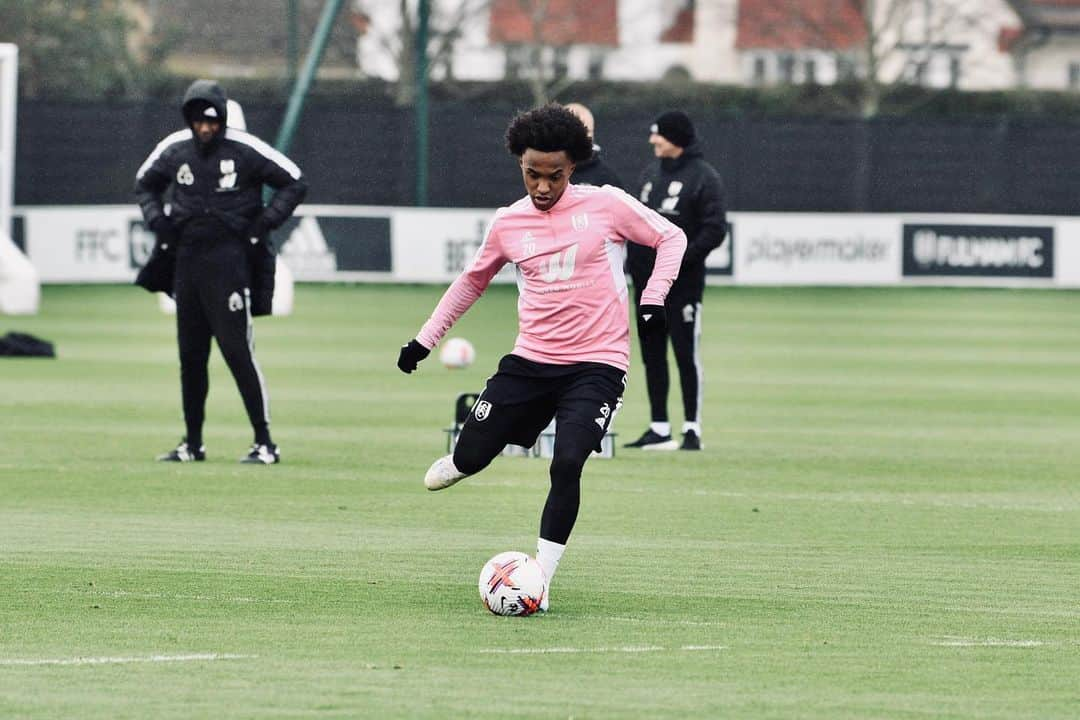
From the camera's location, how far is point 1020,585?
895 centimetres

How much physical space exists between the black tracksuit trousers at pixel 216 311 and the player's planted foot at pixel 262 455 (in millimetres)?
215

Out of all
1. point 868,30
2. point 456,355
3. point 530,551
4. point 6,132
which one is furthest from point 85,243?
point 868,30

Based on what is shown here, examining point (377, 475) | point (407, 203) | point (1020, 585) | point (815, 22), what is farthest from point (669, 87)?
point (1020, 585)

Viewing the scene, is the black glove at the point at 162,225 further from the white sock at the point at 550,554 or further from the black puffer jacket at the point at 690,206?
the white sock at the point at 550,554

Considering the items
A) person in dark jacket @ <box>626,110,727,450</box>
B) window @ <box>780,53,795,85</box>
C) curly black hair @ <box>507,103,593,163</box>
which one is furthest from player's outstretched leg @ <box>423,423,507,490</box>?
window @ <box>780,53,795,85</box>

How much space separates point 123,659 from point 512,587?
1.49m

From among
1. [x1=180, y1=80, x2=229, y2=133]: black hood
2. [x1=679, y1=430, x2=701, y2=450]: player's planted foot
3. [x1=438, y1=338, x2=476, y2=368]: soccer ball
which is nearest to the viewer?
[x1=180, y1=80, x2=229, y2=133]: black hood

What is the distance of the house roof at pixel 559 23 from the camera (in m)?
75.1

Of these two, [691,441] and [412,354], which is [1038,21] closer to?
[691,441]

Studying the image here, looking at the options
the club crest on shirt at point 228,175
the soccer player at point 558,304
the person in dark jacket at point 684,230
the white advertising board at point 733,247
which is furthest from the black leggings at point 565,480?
the white advertising board at point 733,247

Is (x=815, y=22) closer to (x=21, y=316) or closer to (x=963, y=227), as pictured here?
(x=963, y=227)

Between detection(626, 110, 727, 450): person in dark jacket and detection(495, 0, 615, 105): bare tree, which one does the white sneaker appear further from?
detection(495, 0, 615, 105): bare tree

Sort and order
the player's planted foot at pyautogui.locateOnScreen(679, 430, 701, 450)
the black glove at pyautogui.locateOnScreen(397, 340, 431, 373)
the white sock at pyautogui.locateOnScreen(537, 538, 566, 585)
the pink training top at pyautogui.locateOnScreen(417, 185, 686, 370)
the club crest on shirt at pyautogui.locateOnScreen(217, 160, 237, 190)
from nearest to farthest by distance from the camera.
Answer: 1. the white sock at pyautogui.locateOnScreen(537, 538, 566, 585)
2. the pink training top at pyautogui.locateOnScreen(417, 185, 686, 370)
3. the black glove at pyautogui.locateOnScreen(397, 340, 431, 373)
4. the club crest on shirt at pyautogui.locateOnScreen(217, 160, 237, 190)
5. the player's planted foot at pyautogui.locateOnScreen(679, 430, 701, 450)

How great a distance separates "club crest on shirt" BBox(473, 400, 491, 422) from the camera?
8.49 meters
